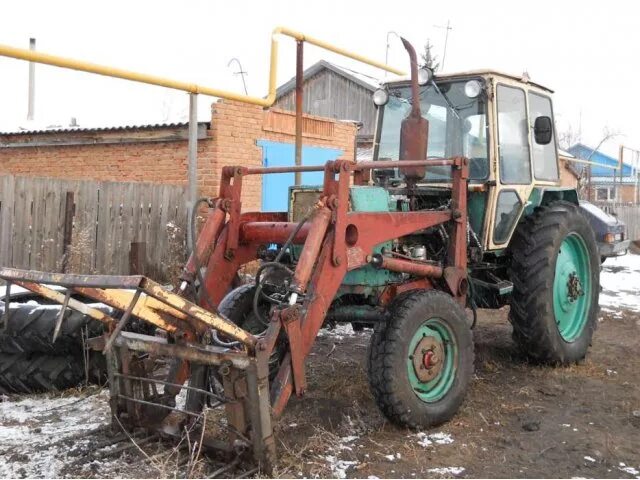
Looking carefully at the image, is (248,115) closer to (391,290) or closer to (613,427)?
(391,290)

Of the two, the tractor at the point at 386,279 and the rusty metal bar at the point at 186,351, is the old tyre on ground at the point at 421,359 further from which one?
the rusty metal bar at the point at 186,351

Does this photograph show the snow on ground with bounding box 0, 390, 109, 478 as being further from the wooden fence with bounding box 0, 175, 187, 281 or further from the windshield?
the wooden fence with bounding box 0, 175, 187, 281

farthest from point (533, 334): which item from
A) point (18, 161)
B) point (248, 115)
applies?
point (18, 161)

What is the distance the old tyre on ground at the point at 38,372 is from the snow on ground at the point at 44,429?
0.11 m

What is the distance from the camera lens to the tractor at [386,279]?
367cm

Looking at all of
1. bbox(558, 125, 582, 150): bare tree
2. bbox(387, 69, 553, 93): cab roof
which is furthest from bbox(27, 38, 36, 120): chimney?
bbox(558, 125, 582, 150): bare tree

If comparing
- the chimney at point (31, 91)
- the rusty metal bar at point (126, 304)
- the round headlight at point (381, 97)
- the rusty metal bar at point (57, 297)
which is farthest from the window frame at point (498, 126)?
the chimney at point (31, 91)

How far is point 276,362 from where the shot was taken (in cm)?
435

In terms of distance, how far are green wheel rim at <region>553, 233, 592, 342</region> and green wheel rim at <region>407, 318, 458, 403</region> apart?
1.61 meters

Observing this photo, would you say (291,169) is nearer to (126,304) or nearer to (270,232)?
(270,232)

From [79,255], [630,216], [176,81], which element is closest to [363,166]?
[176,81]

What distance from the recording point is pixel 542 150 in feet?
20.3

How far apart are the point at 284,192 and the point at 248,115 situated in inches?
66.8

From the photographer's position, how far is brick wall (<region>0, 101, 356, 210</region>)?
1052 cm
